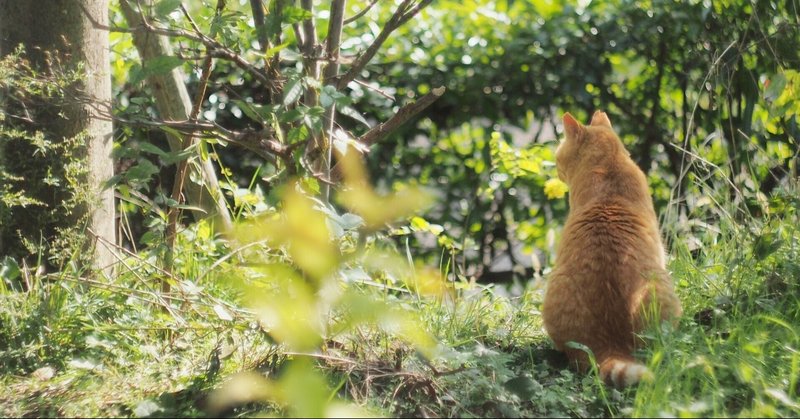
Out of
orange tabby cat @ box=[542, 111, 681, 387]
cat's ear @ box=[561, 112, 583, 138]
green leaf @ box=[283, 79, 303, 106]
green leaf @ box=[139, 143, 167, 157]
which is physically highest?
green leaf @ box=[283, 79, 303, 106]

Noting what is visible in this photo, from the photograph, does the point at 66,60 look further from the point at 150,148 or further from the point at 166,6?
the point at 166,6

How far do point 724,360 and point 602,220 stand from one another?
0.68 m

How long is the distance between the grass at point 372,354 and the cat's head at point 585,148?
2.07 ft

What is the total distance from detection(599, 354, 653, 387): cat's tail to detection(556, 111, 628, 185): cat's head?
1135mm

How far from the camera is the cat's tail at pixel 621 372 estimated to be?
8.27 ft

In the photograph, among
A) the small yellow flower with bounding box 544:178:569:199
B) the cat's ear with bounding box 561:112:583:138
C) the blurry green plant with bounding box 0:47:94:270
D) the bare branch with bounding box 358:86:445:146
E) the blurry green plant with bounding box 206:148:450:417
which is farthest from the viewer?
the small yellow flower with bounding box 544:178:569:199

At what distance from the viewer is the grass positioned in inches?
94.5

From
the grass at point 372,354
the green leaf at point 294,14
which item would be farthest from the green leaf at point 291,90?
the grass at point 372,354

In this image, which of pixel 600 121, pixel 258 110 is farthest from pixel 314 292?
pixel 600 121

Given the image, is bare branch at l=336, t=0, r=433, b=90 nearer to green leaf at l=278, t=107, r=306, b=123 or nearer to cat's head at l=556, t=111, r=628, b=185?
green leaf at l=278, t=107, r=306, b=123

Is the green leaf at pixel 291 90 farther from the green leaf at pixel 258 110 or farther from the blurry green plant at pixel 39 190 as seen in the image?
the blurry green plant at pixel 39 190

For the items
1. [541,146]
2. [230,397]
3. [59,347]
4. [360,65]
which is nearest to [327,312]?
[230,397]

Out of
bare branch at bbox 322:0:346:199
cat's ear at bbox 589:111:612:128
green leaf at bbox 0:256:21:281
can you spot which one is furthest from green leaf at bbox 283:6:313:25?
cat's ear at bbox 589:111:612:128

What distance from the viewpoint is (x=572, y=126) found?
3.77m
